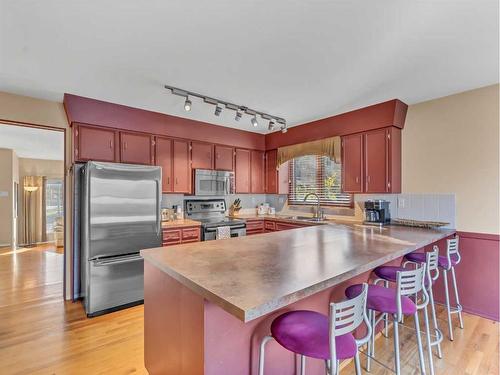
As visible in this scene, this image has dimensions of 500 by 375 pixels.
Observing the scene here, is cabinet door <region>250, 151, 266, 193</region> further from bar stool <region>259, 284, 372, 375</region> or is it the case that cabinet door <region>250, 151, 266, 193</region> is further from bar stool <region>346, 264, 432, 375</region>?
bar stool <region>259, 284, 372, 375</region>

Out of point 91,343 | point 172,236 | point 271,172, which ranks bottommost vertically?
point 91,343

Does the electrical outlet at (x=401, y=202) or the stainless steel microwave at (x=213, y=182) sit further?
the stainless steel microwave at (x=213, y=182)

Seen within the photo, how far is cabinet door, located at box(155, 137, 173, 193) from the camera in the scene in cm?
376

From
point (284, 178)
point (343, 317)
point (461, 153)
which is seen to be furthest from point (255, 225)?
point (343, 317)

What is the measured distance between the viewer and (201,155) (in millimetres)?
4219

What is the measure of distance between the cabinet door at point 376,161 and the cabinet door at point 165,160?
2735 mm

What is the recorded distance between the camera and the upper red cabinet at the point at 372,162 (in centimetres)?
332

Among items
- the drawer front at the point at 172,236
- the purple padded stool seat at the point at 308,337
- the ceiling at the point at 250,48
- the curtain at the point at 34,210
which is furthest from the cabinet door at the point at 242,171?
the curtain at the point at 34,210

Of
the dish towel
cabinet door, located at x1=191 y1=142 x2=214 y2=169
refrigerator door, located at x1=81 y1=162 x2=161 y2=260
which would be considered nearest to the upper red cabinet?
the dish towel

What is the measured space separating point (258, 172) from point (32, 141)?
15.0ft

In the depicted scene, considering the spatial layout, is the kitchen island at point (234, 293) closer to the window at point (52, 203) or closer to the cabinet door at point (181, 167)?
the cabinet door at point (181, 167)

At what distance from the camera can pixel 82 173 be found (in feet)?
10.3

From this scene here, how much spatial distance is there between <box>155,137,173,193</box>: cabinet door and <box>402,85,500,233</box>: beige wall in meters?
3.18

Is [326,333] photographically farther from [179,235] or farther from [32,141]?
[32,141]
